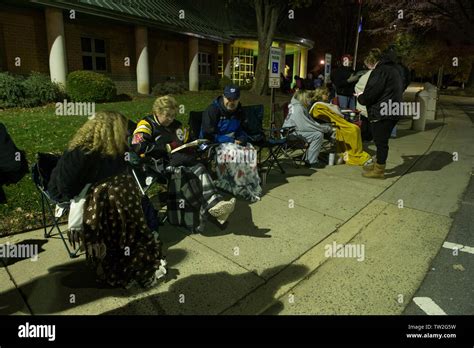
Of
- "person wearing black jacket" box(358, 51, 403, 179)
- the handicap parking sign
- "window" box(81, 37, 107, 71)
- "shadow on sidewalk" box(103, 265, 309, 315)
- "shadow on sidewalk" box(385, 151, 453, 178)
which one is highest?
"window" box(81, 37, 107, 71)

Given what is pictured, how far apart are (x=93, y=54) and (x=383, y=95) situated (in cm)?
1291

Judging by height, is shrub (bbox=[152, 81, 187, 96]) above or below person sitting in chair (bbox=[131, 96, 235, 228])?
above

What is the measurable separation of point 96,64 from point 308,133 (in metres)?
11.9

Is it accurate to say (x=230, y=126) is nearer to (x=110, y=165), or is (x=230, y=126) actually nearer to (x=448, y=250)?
(x=110, y=165)

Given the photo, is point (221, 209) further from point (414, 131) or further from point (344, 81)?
point (414, 131)

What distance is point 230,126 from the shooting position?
496 centimetres

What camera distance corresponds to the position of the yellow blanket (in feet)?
21.4

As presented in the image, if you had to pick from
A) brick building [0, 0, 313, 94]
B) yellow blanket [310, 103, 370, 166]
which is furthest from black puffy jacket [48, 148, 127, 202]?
brick building [0, 0, 313, 94]

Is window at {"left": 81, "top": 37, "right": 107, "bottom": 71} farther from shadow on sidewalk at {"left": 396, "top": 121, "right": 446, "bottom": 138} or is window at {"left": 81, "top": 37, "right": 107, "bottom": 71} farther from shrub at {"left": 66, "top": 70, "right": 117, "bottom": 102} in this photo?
shadow on sidewalk at {"left": 396, "top": 121, "right": 446, "bottom": 138}

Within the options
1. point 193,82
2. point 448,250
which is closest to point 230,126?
point 448,250

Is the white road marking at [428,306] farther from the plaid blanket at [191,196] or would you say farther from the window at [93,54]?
the window at [93,54]

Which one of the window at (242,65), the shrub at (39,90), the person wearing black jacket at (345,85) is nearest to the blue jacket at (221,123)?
the person wearing black jacket at (345,85)

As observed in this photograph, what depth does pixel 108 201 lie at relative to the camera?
263 centimetres

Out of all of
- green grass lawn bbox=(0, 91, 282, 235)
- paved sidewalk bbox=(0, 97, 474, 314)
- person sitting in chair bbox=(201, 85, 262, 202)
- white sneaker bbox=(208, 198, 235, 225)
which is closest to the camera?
paved sidewalk bbox=(0, 97, 474, 314)
